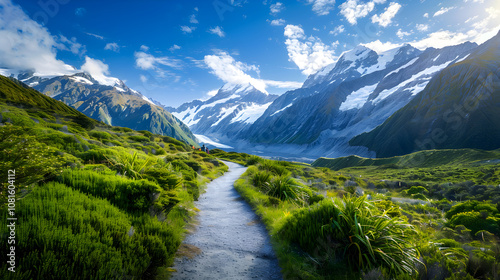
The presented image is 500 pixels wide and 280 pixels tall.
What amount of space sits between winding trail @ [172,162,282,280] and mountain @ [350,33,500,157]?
145 meters

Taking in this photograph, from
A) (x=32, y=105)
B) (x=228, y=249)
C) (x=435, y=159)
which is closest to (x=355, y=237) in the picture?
(x=228, y=249)

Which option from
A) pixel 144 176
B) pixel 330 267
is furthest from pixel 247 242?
pixel 144 176

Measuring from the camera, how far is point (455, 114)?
12000 cm

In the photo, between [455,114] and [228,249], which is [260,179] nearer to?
[228,249]

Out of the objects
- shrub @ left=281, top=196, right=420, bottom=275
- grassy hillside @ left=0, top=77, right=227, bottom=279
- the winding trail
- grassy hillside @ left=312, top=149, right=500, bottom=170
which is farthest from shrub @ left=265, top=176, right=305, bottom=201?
grassy hillside @ left=312, top=149, right=500, bottom=170

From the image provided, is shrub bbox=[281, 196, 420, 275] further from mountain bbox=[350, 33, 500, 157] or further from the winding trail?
mountain bbox=[350, 33, 500, 157]

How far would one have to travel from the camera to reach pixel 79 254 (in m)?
3.45

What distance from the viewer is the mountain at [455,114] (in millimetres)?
109625

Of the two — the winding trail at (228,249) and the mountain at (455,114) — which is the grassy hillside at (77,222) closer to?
the winding trail at (228,249)

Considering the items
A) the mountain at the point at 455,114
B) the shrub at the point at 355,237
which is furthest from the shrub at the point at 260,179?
the mountain at the point at 455,114

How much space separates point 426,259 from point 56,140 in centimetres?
1505

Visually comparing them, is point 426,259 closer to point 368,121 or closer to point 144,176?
point 144,176

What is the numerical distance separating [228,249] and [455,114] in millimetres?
162031

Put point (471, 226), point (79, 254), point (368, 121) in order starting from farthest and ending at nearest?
point (368, 121), point (471, 226), point (79, 254)
